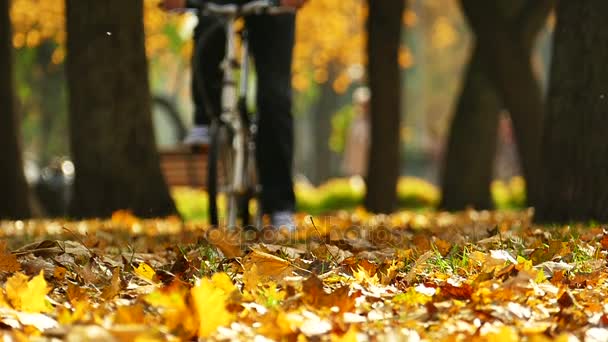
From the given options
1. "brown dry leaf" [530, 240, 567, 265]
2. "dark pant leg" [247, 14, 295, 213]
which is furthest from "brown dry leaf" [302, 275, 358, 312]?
"dark pant leg" [247, 14, 295, 213]

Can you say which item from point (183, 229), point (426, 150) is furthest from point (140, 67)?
point (426, 150)

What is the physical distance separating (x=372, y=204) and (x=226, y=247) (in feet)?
28.7

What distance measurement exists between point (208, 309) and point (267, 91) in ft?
11.9

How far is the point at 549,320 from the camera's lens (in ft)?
10.8

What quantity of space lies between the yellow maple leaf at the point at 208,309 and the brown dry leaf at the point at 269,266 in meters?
0.86

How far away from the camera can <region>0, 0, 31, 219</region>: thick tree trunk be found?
10633mm

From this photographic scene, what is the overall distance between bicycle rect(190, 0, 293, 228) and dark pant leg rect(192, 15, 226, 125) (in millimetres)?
58

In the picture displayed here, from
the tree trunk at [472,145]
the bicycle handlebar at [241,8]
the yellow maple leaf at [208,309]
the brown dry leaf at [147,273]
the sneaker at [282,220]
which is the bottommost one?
the tree trunk at [472,145]

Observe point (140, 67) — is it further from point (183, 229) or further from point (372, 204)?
point (372, 204)

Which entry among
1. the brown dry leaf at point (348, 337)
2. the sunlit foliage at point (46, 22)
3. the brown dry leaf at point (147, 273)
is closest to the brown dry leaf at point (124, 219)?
the brown dry leaf at point (147, 273)

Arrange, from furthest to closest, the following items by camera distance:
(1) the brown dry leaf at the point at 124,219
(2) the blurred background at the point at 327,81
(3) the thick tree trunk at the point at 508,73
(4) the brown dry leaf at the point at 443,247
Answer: (2) the blurred background at the point at 327,81 → (3) the thick tree trunk at the point at 508,73 → (1) the brown dry leaf at the point at 124,219 → (4) the brown dry leaf at the point at 443,247

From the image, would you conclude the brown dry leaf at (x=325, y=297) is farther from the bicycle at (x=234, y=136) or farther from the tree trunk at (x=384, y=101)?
the tree trunk at (x=384, y=101)

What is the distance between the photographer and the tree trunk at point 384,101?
1280cm

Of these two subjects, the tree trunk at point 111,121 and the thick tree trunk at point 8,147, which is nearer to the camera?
the tree trunk at point 111,121
